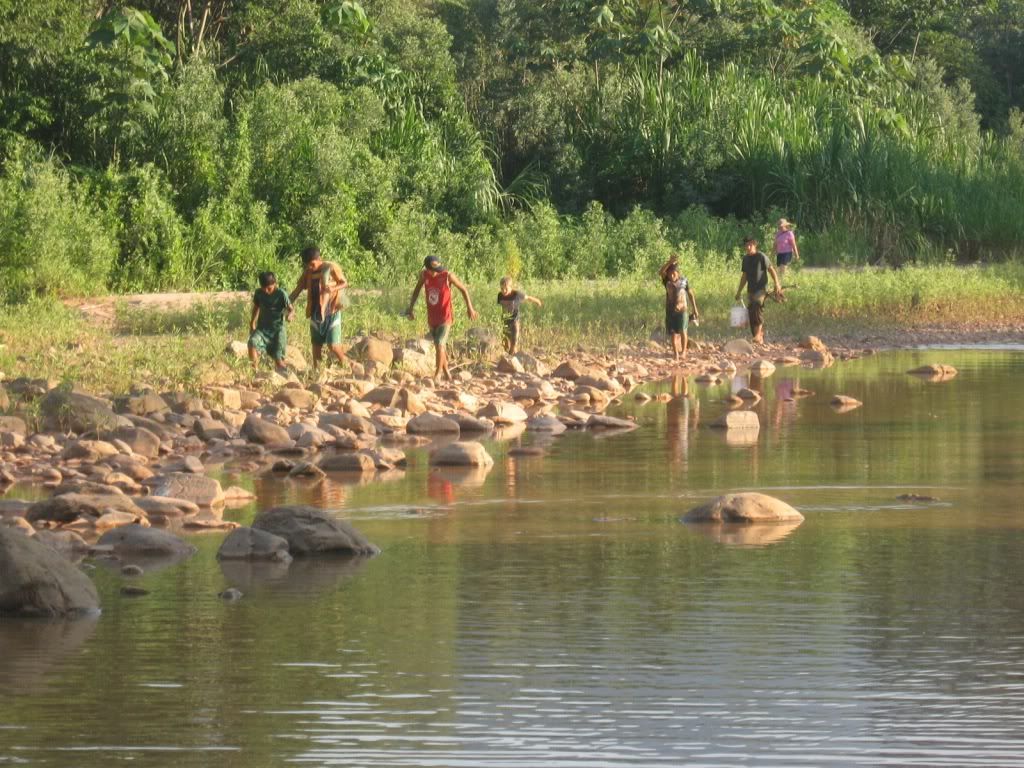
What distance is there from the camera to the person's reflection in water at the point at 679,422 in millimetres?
13570

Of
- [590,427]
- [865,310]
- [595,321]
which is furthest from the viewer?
[865,310]

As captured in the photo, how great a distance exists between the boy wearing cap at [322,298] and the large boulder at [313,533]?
757 centimetres

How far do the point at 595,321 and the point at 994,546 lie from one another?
14.4 m

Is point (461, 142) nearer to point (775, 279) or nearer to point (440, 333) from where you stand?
point (775, 279)

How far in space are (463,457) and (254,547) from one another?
379cm

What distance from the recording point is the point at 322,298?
17406 mm

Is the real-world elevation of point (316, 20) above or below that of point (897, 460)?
above

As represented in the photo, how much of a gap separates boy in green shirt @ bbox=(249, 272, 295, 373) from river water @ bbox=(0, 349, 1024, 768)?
16.7 feet

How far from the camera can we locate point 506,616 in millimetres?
8078

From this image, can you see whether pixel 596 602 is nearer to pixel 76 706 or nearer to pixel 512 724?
pixel 512 724

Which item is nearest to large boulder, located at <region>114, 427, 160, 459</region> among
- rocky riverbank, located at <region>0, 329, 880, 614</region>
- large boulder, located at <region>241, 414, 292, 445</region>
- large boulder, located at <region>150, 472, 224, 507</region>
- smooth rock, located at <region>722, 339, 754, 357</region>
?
rocky riverbank, located at <region>0, 329, 880, 614</region>

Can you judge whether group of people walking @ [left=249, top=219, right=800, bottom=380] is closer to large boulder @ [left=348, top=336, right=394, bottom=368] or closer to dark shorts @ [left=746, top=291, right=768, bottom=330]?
large boulder @ [left=348, top=336, right=394, bottom=368]

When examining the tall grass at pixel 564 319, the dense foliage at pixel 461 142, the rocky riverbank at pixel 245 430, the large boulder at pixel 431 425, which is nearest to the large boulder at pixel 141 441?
the rocky riverbank at pixel 245 430

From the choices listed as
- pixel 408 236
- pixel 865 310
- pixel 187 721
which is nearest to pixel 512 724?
pixel 187 721
